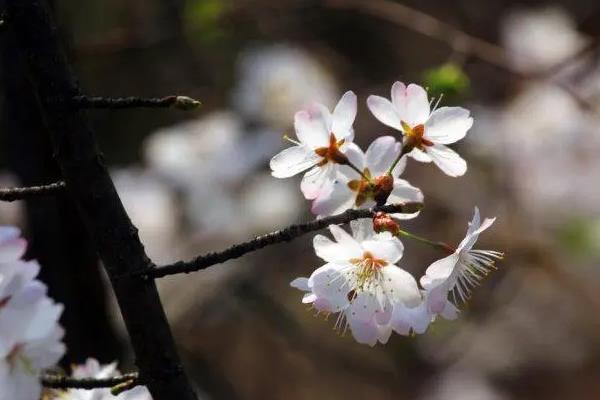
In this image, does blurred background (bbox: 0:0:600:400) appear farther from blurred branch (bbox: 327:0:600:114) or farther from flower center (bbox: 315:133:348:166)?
flower center (bbox: 315:133:348:166)

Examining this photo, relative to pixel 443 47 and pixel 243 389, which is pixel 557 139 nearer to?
pixel 443 47

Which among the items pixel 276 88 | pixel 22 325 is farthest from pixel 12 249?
pixel 276 88

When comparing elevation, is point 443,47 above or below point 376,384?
above

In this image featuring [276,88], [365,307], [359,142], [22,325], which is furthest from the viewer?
[359,142]

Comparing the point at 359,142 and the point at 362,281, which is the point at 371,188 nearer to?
the point at 362,281

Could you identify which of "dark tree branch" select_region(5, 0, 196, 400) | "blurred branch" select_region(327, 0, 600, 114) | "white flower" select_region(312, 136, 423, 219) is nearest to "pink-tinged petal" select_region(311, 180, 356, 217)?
"white flower" select_region(312, 136, 423, 219)

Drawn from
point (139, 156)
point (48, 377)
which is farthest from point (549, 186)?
point (48, 377)
